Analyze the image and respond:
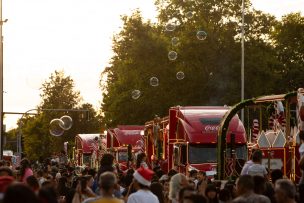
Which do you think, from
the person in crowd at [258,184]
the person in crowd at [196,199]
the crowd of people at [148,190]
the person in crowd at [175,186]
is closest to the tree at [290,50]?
the crowd of people at [148,190]

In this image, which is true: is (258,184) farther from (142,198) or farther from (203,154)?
(203,154)

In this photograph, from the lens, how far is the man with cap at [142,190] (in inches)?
582

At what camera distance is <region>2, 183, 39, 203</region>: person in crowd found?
29.9ft

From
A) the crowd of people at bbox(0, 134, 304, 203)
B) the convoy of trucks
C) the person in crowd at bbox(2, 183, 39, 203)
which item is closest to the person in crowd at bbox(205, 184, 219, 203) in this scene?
the crowd of people at bbox(0, 134, 304, 203)

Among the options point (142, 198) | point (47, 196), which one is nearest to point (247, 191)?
point (142, 198)

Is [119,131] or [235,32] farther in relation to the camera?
[235,32]

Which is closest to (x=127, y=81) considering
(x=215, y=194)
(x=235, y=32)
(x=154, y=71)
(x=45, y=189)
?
(x=154, y=71)

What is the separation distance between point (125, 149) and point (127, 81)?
25.6 m

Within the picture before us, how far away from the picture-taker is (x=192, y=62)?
2906 inches

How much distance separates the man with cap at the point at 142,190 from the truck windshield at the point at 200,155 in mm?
18352

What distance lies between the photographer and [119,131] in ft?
169

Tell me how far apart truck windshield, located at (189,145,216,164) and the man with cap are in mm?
18352

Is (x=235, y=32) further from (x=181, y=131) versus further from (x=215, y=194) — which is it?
(x=215, y=194)

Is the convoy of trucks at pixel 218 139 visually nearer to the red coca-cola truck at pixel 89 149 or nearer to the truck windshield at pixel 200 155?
the truck windshield at pixel 200 155
